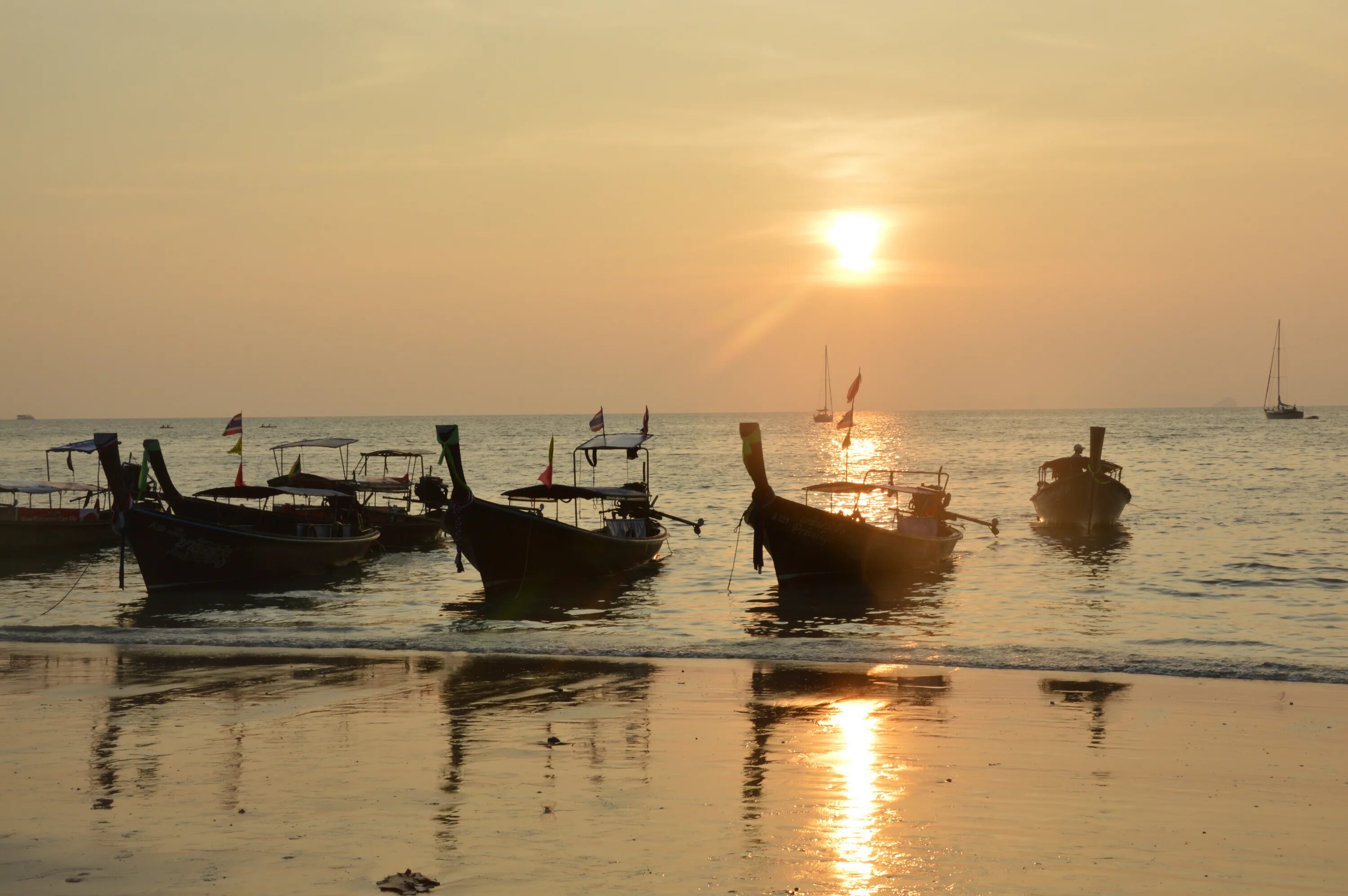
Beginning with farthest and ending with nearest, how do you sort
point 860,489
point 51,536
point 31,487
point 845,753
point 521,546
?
1. point 51,536
2. point 31,487
3. point 860,489
4. point 521,546
5. point 845,753

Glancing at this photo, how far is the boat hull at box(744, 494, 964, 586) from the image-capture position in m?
29.3

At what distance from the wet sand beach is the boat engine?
27907 millimetres

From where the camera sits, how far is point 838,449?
154 meters

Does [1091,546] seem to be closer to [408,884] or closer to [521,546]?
[521,546]

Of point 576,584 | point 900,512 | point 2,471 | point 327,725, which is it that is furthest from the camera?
point 2,471

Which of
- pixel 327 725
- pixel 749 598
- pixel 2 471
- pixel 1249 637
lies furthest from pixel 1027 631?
pixel 2 471

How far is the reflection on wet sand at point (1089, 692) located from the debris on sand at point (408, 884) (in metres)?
8.47

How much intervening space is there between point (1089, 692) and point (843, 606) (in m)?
11.1

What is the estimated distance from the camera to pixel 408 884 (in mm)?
8031

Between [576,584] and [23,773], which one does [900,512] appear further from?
[23,773]

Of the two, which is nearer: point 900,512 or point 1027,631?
point 1027,631

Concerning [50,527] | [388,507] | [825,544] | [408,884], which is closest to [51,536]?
[50,527]

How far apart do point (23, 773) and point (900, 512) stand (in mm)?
27226

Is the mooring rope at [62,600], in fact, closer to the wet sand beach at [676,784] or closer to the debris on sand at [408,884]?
the wet sand beach at [676,784]
